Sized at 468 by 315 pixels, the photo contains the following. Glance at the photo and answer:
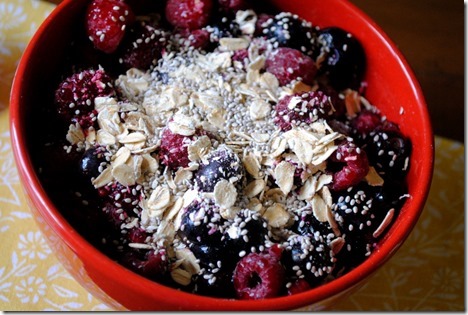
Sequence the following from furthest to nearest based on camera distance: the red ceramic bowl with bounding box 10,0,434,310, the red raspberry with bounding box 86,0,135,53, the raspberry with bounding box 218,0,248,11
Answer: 1. the raspberry with bounding box 218,0,248,11
2. the red raspberry with bounding box 86,0,135,53
3. the red ceramic bowl with bounding box 10,0,434,310

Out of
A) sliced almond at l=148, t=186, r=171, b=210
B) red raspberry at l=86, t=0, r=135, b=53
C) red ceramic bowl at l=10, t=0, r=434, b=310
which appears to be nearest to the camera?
red ceramic bowl at l=10, t=0, r=434, b=310

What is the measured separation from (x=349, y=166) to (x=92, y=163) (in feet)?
1.25

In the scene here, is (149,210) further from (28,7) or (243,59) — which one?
(28,7)

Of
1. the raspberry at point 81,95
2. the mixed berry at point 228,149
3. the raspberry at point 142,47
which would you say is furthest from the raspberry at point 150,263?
the raspberry at point 142,47

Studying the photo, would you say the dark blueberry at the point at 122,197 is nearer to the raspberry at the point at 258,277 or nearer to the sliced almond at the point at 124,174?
the sliced almond at the point at 124,174

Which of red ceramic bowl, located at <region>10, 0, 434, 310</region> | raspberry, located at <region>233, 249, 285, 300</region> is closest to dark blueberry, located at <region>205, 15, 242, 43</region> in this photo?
red ceramic bowl, located at <region>10, 0, 434, 310</region>

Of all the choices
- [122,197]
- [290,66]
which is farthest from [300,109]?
[122,197]

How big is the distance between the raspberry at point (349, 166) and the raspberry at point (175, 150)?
0.23 meters

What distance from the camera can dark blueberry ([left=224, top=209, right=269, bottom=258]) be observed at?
0.97m

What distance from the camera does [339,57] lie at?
1209mm

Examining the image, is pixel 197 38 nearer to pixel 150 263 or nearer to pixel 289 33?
pixel 289 33

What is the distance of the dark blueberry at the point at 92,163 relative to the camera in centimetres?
101

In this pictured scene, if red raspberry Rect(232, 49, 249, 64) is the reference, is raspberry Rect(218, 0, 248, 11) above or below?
above

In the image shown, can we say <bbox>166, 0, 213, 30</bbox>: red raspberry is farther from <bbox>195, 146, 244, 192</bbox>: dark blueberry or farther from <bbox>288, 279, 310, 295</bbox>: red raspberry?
<bbox>288, 279, 310, 295</bbox>: red raspberry
